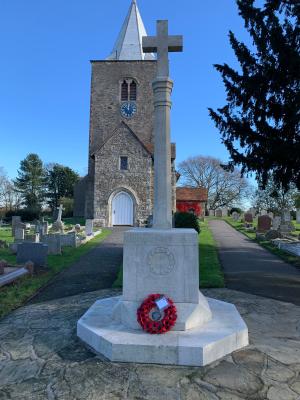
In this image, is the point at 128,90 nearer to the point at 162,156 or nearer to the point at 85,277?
the point at 85,277

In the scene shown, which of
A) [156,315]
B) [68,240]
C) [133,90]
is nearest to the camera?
[156,315]

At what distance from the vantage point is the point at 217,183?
57.8 metres

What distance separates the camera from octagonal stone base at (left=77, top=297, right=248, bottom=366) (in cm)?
392

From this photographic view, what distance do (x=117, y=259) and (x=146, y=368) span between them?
9308 millimetres

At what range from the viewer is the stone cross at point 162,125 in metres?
5.17

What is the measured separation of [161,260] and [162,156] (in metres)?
1.50

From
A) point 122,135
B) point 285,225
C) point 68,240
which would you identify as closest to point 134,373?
point 68,240

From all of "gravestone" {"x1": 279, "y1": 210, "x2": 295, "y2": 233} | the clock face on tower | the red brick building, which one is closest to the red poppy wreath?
"gravestone" {"x1": 279, "y1": 210, "x2": 295, "y2": 233}

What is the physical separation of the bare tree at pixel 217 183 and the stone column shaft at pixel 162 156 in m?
52.5

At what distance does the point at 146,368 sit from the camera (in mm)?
3830

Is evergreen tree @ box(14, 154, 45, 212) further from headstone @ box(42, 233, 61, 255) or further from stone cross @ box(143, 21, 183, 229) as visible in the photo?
stone cross @ box(143, 21, 183, 229)

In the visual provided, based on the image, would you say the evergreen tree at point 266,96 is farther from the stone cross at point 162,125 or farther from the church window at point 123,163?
the church window at point 123,163

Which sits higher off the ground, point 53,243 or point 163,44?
point 163,44

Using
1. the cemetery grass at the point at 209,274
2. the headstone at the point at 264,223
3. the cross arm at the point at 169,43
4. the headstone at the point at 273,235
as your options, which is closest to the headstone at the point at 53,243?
the cemetery grass at the point at 209,274
